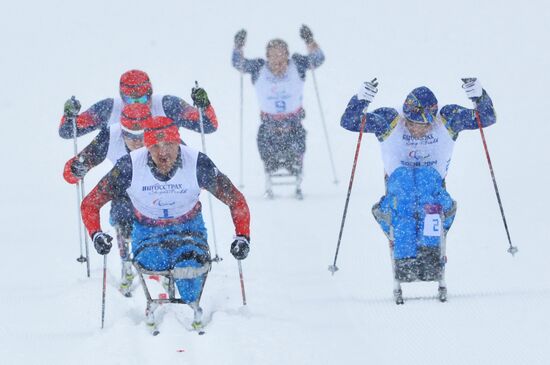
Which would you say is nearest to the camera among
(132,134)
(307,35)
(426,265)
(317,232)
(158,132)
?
(158,132)

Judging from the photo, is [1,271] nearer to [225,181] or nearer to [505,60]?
[225,181]

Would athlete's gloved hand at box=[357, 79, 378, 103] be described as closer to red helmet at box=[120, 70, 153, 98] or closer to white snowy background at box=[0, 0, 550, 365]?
white snowy background at box=[0, 0, 550, 365]

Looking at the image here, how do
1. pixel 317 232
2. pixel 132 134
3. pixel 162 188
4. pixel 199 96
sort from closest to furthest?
pixel 162 188 < pixel 132 134 < pixel 199 96 < pixel 317 232

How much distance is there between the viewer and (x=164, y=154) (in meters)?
7.45

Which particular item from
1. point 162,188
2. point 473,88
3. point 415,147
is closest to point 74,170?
point 162,188

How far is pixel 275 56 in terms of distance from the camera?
531 inches

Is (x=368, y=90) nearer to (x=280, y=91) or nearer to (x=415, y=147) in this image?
(x=415, y=147)

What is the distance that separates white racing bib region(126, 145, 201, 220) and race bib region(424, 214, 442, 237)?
1.78 meters

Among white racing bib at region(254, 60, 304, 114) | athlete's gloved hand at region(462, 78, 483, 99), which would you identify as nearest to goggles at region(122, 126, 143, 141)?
athlete's gloved hand at region(462, 78, 483, 99)

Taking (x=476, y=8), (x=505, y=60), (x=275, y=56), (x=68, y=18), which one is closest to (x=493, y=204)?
(x=275, y=56)

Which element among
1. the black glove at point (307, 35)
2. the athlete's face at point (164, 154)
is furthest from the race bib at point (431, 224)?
the black glove at point (307, 35)

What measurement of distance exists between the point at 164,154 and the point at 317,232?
14.0ft

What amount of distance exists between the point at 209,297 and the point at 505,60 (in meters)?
21.1

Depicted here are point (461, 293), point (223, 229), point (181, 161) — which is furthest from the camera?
point (223, 229)
